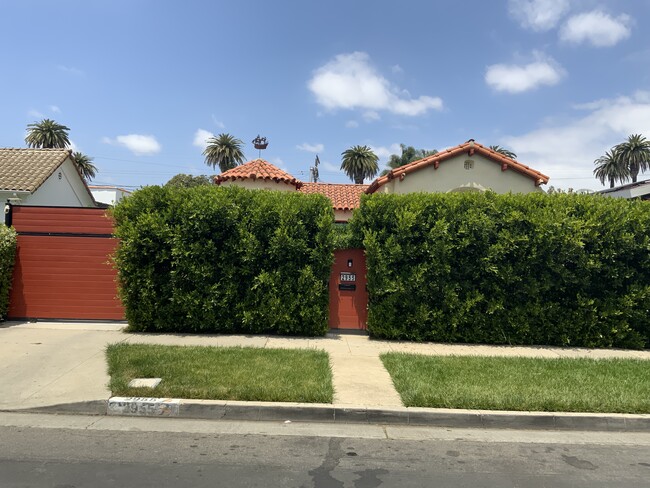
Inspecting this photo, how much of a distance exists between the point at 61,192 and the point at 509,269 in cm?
2111

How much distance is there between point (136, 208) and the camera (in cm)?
966

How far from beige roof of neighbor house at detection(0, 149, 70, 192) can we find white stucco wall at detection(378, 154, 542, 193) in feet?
46.9

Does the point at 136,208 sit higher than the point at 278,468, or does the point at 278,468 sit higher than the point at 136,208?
the point at 136,208

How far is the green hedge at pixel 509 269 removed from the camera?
9328mm

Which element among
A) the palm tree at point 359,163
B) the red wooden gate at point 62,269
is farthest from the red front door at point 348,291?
the palm tree at point 359,163

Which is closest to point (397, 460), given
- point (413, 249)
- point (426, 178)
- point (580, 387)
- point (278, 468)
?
point (278, 468)

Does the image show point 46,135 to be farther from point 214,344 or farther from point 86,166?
point 214,344

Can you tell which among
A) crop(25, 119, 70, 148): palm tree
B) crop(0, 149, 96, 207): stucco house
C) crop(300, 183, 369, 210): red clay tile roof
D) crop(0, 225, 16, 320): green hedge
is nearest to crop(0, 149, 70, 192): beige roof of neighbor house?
crop(0, 149, 96, 207): stucco house

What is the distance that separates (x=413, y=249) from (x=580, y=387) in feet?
12.6

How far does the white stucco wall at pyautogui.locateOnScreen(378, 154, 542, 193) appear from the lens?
16.5m

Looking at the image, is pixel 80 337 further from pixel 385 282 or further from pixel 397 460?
pixel 397 460

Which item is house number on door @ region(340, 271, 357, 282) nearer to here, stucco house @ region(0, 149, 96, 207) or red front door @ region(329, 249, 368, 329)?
red front door @ region(329, 249, 368, 329)

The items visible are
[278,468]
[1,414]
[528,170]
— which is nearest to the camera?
[278,468]

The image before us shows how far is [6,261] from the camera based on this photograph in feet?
32.9
